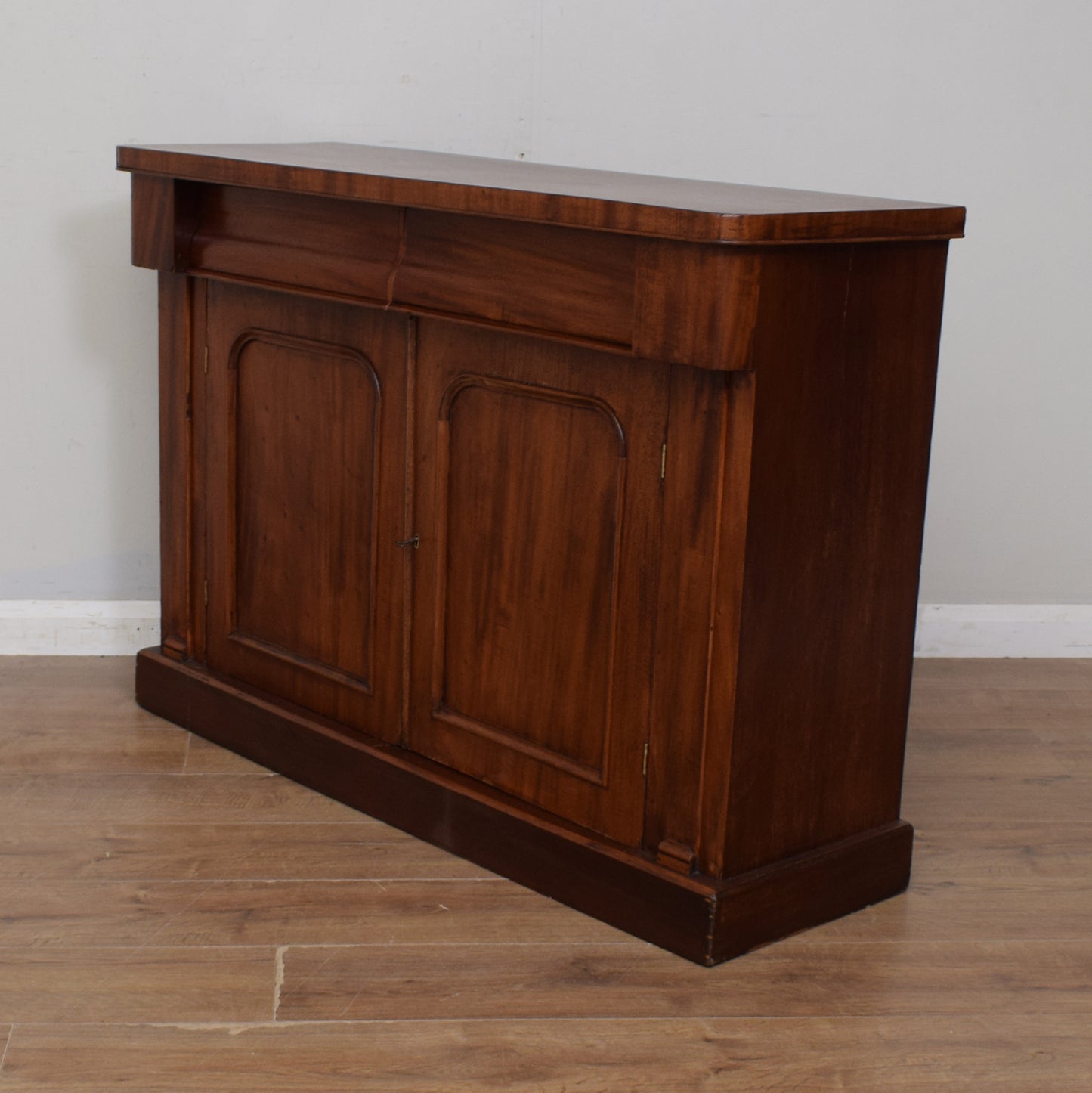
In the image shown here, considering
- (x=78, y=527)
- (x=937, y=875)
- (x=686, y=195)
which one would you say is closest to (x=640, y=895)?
(x=937, y=875)

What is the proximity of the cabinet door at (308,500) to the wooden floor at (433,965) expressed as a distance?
0.72 ft

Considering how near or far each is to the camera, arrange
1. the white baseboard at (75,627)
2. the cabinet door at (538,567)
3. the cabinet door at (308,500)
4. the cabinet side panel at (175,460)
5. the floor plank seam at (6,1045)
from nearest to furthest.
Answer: the floor plank seam at (6,1045), the cabinet door at (538,567), the cabinet door at (308,500), the cabinet side panel at (175,460), the white baseboard at (75,627)

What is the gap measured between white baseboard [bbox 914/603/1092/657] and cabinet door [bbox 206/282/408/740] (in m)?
1.51

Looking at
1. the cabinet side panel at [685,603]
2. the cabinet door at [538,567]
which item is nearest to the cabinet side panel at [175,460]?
the cabinet door at [538,567]

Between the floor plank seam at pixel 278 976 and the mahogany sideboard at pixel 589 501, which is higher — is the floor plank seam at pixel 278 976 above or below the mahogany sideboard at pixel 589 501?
below

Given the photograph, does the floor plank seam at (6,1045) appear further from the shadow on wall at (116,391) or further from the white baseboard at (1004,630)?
the white baseboard at (1004,630)

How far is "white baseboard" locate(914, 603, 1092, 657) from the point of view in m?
3.66

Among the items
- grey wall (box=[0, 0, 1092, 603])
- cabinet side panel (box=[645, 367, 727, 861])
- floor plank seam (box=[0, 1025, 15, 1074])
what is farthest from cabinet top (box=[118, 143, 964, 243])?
floor plank seam (box=[0, 1025, 15, 1074])

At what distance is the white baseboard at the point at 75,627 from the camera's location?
347cm

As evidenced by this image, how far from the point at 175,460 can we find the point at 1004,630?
6.27 ft

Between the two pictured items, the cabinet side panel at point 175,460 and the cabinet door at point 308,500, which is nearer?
the cabinet door at point 308,500

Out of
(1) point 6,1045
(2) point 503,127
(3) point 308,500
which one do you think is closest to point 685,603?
(3) point 308,500

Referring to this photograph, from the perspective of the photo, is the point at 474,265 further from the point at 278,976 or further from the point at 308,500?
the point at 278,976

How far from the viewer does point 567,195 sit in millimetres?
2113
